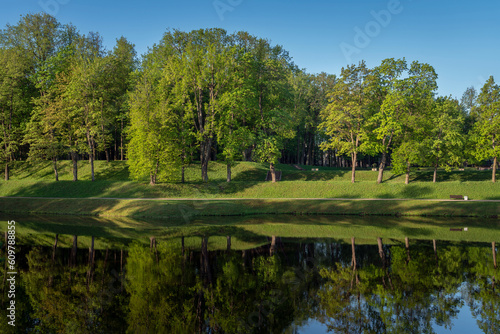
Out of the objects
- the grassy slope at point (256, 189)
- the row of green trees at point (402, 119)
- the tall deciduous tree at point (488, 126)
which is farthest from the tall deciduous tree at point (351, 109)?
the tall deciduous tree at point (488, 126)

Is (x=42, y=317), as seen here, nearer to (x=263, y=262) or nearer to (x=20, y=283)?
(x=20, y=283)

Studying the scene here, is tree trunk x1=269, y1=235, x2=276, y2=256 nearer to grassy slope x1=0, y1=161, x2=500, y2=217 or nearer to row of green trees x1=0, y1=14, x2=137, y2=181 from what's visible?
grassy slope x1=0, y1=161, x2=500, y2=217

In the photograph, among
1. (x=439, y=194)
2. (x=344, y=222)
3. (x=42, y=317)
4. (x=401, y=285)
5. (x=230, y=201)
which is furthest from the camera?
(x=439, y=194)

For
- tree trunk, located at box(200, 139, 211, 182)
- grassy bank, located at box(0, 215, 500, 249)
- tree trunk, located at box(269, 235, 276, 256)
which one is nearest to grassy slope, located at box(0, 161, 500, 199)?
tree trunk, located at box(200, 139, 211, 182)

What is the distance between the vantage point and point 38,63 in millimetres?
54219

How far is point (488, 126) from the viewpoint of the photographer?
47.0 metres

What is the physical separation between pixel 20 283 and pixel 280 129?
36.8 meters

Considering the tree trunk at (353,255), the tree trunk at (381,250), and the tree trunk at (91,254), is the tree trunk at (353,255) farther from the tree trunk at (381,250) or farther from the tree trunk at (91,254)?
the tree trunk at (91,254)

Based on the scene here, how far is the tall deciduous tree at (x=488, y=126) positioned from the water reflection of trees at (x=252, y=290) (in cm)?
3403

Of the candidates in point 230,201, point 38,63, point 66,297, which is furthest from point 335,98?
point 38,63

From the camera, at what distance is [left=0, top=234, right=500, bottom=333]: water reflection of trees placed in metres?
11.6

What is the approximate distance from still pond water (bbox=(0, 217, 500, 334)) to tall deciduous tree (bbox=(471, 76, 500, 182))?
3306 centimetres

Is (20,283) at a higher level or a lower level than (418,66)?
lower

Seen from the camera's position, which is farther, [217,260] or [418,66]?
[418,66]
